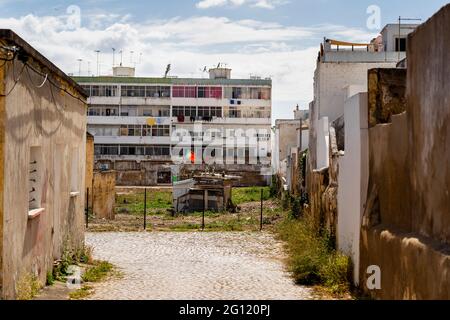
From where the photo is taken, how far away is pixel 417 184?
8633mm

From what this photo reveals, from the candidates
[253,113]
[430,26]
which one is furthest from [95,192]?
[253,113]

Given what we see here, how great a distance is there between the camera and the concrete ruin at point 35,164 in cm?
887

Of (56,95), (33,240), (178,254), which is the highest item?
(56,95)

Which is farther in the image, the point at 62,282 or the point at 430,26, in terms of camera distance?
the point at 62,282

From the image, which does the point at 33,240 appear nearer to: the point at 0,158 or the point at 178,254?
the point at 0,158

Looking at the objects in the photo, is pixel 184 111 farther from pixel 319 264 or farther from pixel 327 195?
pixel 319 264

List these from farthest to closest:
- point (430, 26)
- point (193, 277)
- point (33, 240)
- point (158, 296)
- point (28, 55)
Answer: point (193, 277)
point (158, 296)
point (33, 240)
point (28, 55)
point (430, 26)

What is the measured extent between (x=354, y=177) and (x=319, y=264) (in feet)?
7.72

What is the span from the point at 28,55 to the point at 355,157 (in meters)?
6.03

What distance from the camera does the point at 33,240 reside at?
10.8 meters

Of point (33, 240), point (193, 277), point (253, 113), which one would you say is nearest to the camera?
point (33, 240)

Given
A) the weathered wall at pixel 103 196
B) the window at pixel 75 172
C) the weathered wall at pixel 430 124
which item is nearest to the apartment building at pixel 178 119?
the weathered wall at pixel 103 196

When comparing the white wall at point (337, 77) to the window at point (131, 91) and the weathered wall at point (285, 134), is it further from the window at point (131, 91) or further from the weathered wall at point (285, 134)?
the window at point (131, 91)

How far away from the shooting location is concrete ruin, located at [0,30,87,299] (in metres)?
8.87
